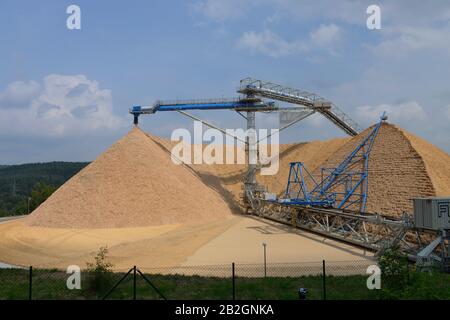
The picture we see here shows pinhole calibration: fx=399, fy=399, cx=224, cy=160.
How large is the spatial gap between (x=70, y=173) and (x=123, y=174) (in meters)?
147

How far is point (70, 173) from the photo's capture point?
174750 millimetres

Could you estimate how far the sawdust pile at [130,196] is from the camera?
115 feet

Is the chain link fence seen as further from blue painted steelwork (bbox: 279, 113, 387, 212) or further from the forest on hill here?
the forest on hill

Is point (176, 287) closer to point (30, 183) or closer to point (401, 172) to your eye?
point (401, 172)

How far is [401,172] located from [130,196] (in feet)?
77.0

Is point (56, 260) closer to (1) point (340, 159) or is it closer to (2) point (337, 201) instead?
(2) point (337, 201)

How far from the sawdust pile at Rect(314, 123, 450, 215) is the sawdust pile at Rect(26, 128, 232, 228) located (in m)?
15.6

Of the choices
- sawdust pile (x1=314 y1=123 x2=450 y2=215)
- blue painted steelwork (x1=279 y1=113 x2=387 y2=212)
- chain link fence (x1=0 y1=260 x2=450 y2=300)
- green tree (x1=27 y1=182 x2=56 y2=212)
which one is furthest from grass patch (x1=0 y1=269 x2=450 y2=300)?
green tree (x1=27 y1=182 x2=56 y2=212)

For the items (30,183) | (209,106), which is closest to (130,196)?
(209,106)

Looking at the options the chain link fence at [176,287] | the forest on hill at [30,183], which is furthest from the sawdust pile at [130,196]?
the forest on hill at [30,183]

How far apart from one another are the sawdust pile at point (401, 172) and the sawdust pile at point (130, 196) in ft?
51.1

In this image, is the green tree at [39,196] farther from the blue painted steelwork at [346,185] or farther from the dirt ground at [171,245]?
the blue painted steelwork at [346,185]

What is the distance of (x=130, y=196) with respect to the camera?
123ft
